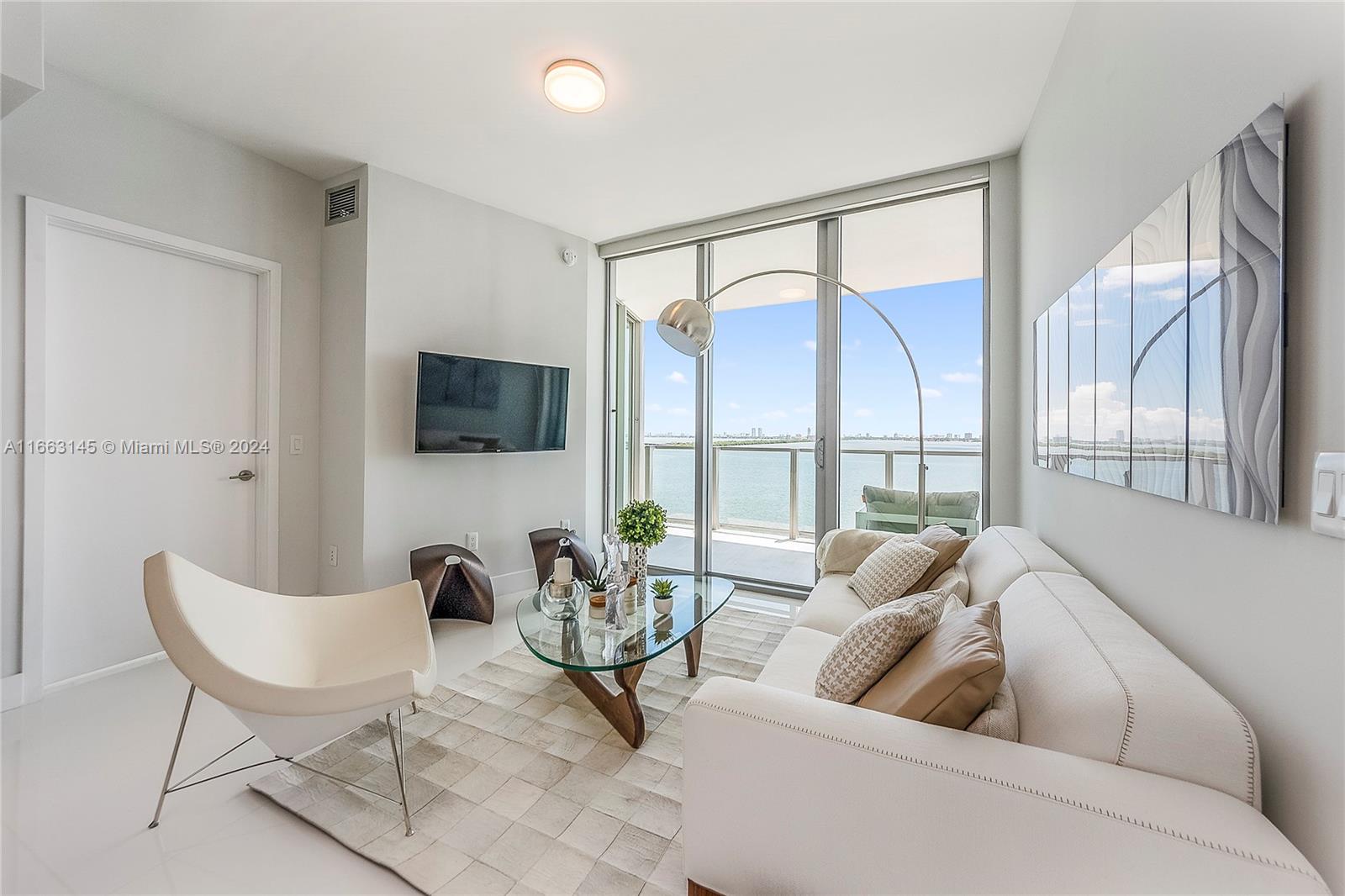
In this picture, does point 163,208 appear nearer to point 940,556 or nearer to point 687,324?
point 687,324

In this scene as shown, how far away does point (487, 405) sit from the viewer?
3.67m

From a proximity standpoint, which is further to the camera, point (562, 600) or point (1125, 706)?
point (562, 600)

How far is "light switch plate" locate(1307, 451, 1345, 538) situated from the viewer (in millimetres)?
704

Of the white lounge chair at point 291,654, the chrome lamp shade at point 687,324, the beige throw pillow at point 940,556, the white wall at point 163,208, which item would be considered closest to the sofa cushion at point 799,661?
the beige throw pillow at point 940,556

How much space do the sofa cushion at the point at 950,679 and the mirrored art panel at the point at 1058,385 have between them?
1098 millimetres

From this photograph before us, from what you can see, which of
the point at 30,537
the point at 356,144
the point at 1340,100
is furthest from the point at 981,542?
the point at 30,537

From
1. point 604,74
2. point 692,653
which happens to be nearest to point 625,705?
point 692,653

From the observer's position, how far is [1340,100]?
74 cm

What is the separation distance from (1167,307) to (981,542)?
4.76ft

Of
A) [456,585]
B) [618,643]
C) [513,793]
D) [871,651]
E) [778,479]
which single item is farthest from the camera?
[778,479]

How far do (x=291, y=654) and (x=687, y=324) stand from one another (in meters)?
2.10

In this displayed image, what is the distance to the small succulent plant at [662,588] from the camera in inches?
95.3

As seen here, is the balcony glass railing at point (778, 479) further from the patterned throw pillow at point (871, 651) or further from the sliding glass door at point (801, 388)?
the patterned throw pillow at point (871, 651)

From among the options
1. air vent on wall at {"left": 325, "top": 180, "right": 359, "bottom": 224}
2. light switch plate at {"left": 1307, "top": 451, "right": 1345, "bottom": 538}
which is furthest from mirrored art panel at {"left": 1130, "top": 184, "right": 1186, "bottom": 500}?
air vent on wall at {"left": 325, "top": 180, "right": 359, "bottom": 224}
